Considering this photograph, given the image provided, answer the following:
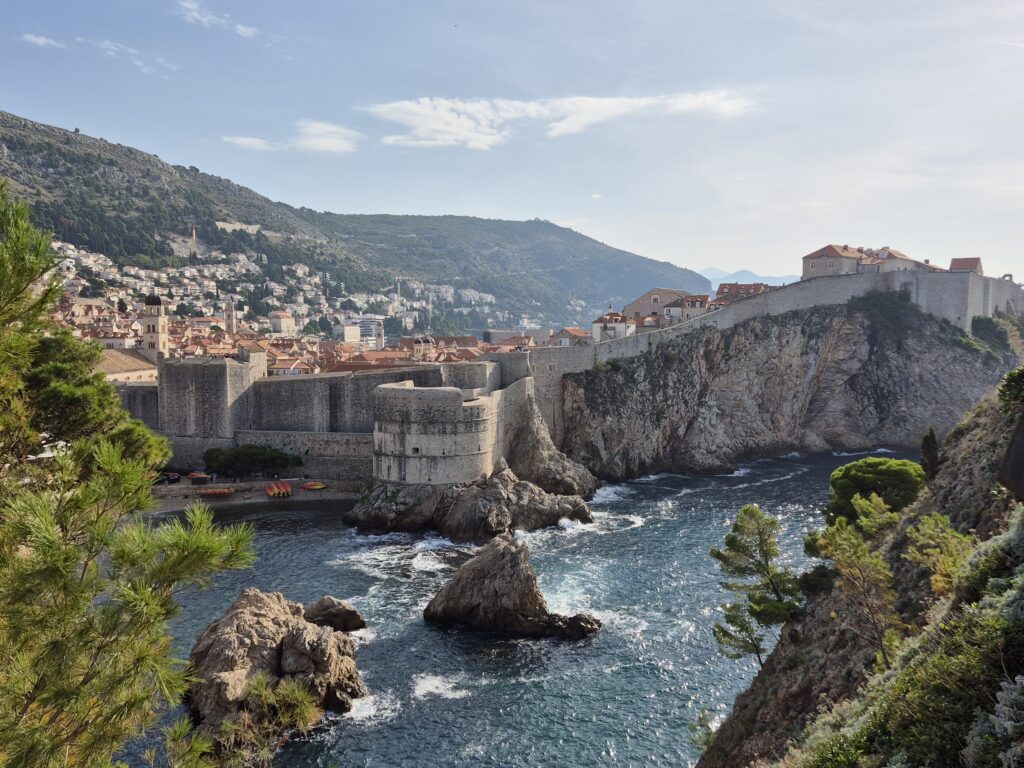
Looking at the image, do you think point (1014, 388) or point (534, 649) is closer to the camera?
point (1014, 388)

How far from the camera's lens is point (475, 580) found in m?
21.3

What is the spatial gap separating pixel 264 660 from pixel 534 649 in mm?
6734

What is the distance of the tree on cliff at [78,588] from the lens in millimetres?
5184

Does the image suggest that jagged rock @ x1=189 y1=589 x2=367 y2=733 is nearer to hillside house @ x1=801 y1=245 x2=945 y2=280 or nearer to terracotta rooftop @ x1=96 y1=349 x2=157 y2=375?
terracotta rooftop @ x1=96 y1=349 x2=157 y2=375

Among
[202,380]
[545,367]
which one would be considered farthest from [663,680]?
[202,380]

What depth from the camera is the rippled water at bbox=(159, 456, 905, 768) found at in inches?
596

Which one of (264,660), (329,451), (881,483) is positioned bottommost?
(264,660)

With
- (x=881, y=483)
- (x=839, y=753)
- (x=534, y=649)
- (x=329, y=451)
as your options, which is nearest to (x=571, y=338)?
(x=329, y=451)

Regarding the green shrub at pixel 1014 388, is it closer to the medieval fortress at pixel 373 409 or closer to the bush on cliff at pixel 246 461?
the medieval fortress at pixel 373 409

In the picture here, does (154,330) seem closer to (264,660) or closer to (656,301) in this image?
(656,301)

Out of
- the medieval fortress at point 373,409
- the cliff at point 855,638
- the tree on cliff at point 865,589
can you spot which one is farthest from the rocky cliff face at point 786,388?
the tree on cliff at point 865,589

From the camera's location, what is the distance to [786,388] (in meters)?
48.5

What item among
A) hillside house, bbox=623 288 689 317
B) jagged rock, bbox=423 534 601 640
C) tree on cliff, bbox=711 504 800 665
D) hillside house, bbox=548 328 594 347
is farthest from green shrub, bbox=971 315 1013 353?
tree on cliff, bbox=711 504 800 665

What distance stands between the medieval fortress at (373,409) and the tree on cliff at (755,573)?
1782 centimetres
